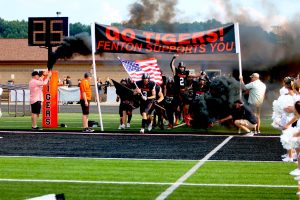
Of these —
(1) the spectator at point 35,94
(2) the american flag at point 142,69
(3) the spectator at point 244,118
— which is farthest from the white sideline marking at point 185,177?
(1) the spectator at point 35,94

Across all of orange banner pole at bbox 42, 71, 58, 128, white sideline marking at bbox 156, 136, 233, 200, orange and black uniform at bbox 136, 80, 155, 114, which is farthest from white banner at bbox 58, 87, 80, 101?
white sideline marking at bbox 156, 136, 233, 200

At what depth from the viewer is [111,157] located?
16.3m

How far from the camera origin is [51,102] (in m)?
25.9

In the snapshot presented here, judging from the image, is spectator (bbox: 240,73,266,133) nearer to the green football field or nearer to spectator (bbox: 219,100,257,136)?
spectator (bbox: 219,100,257,136)

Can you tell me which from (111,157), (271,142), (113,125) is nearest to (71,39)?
(113,125)

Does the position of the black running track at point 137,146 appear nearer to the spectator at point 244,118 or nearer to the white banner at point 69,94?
the spectator at point 244,118

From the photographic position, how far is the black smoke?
31766 mm

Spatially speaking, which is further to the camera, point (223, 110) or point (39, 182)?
point (223, 110)

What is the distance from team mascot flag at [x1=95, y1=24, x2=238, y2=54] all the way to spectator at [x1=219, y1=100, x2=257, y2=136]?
237cm

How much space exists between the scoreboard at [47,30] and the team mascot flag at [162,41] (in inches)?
221

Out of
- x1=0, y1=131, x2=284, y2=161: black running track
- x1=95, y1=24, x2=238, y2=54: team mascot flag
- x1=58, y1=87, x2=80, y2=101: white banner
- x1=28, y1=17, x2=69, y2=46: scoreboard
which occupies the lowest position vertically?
x1=0, y1=131, x2=284, y2=161: black running track

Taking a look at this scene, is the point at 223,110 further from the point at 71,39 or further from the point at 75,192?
the point at 75,192

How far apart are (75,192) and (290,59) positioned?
16.8 meters

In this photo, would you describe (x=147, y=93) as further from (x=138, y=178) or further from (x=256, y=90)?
(x=138, y=178)
